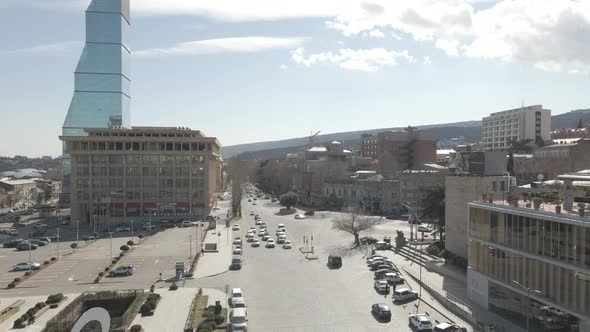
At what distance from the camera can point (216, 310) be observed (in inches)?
1073

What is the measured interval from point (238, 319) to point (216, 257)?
19823 millimetres

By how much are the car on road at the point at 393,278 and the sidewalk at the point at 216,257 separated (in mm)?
12422

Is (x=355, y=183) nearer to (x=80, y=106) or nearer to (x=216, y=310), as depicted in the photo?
(x=80, y=106)

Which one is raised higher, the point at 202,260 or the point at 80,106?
the point at 80,106

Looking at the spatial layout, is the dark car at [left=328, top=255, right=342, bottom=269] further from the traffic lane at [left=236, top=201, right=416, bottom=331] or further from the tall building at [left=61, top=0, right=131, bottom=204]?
the tall building at [left=61, top=0, right=131, bottom=204]

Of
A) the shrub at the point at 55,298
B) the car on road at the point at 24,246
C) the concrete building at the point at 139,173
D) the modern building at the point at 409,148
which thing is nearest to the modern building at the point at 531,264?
the shrub at the point at 55,298

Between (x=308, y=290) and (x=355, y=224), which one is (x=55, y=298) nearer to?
(x=308, y=290)

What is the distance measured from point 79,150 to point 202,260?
37555mm

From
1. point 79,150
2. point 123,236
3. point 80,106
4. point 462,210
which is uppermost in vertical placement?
point 80,106

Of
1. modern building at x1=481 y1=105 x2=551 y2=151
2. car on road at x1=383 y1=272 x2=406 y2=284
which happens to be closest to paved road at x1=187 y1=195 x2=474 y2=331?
car on road at x1=383 y1=272 x2=406 y2=284

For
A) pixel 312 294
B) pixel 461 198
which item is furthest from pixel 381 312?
pixel 461 198

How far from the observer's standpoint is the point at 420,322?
2433 cm

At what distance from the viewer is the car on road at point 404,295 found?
29.7 metres

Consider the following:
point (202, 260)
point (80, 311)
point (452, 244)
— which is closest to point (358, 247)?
point (452, 244)
